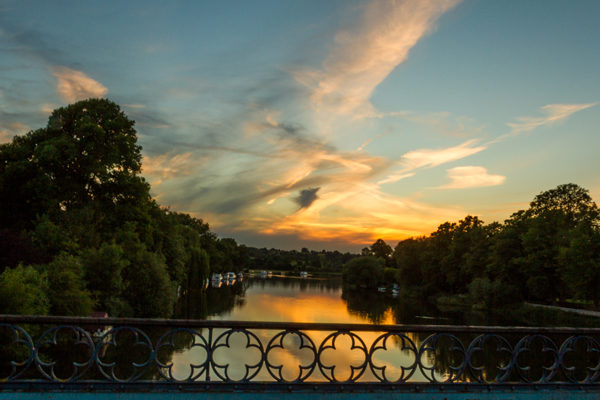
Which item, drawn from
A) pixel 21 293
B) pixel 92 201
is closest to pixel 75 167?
pixel 92 201

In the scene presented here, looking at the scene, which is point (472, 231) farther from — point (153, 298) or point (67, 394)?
point (67, 394)

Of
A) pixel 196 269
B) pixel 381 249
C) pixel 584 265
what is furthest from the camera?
pixel 381 249

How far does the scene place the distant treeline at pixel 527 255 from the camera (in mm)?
39438

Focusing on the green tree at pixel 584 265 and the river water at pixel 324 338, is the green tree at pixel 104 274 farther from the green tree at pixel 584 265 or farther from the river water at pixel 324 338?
the green tree at pixel 584 265

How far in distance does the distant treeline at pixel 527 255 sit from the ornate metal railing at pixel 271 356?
1364cm

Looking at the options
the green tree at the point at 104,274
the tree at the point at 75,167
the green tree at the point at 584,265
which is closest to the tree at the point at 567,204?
the green tree at the point at 584,265

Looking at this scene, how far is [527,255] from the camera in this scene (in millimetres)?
47844

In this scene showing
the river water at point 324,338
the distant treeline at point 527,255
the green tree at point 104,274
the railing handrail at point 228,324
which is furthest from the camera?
the distant treeline at point 527,255

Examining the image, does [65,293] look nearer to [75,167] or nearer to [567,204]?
[75,167]

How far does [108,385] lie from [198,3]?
44.1 ft

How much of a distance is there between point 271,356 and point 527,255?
116 feet

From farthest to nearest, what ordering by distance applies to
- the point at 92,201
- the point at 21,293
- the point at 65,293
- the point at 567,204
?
the point at 567,204, the point at 92,201, the point at 65,293, the point at 21,293

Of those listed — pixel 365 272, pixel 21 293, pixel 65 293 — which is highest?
pixel 21 293

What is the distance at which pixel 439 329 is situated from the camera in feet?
16.4
